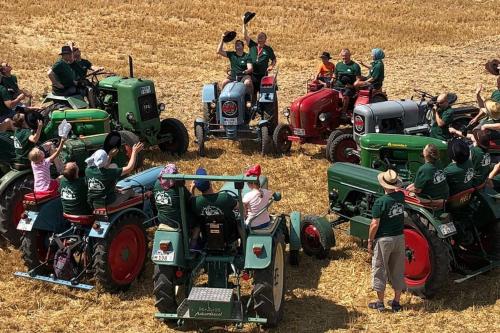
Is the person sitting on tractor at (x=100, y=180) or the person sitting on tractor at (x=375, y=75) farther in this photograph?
the person sitting on tractor at (x=375, y=75)

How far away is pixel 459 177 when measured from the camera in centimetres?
816

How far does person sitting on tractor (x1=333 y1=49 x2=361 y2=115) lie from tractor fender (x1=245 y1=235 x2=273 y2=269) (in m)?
6.78

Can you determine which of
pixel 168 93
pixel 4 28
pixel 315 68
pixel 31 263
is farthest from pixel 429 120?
pixel 4 28

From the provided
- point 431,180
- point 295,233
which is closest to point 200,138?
point 295,233

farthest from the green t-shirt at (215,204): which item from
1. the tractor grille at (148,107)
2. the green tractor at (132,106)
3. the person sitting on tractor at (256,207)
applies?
the tractor grille at (148,107)

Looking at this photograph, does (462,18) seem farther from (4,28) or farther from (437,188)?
(437,188)

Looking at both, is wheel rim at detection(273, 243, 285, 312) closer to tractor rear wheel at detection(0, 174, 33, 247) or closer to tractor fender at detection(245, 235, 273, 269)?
tractor fender at detection(245, 235, 273, 269)

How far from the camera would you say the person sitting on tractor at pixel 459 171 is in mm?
8164

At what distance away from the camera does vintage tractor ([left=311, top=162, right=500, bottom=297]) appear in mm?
7867

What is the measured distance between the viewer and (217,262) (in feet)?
24.5

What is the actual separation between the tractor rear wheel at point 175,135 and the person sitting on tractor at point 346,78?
3133 mm

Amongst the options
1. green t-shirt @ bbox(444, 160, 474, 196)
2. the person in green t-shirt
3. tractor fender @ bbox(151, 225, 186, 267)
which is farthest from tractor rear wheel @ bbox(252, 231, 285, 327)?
green t-shirt @ bbox(444, 160, 474, 196)

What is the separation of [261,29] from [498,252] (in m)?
23.5

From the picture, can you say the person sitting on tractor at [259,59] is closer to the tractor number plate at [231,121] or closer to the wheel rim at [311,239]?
the tractor number plate at [231,121]
